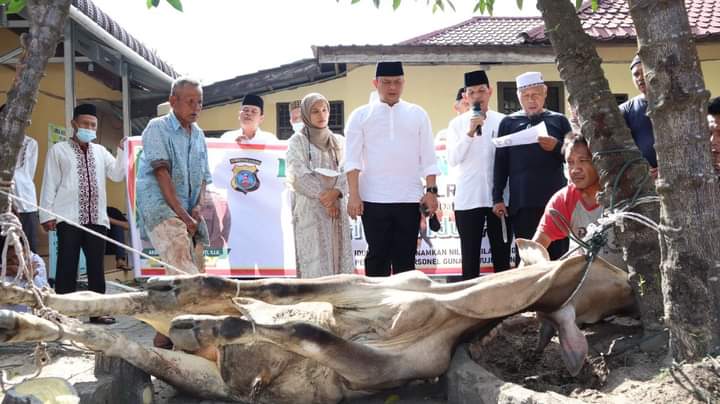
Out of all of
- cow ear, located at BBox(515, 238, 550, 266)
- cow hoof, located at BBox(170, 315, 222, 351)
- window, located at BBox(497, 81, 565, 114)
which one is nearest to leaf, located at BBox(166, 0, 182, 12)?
cow hoof, located at BBox(170, 315, 222, 351)

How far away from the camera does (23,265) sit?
9.34ft

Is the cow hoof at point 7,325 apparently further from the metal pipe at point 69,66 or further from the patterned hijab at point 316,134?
the metal pipe at point 69,66

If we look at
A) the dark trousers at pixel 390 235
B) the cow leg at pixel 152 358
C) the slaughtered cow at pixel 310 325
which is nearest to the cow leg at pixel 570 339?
the slaughtered cow at pixel 310 325

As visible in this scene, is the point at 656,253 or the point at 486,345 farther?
the point at 486,345

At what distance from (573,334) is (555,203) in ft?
4.12

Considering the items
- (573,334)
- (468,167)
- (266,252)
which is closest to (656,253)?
(573,334)

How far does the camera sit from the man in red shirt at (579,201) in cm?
377

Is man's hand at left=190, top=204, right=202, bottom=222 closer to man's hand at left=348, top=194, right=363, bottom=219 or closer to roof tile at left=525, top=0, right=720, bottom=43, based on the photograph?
man's hand at left=348, top=194, right=363, bottom=219

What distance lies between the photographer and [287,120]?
13.0 meters

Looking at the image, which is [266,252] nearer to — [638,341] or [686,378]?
[638,341]

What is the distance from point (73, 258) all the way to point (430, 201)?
113 inches

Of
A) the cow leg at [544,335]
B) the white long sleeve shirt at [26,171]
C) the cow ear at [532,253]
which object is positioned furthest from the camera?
the white long sleeve shirt at [26,171]

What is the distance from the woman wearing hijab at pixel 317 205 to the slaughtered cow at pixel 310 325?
1929mm

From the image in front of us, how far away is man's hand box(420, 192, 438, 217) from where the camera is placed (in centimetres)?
495
